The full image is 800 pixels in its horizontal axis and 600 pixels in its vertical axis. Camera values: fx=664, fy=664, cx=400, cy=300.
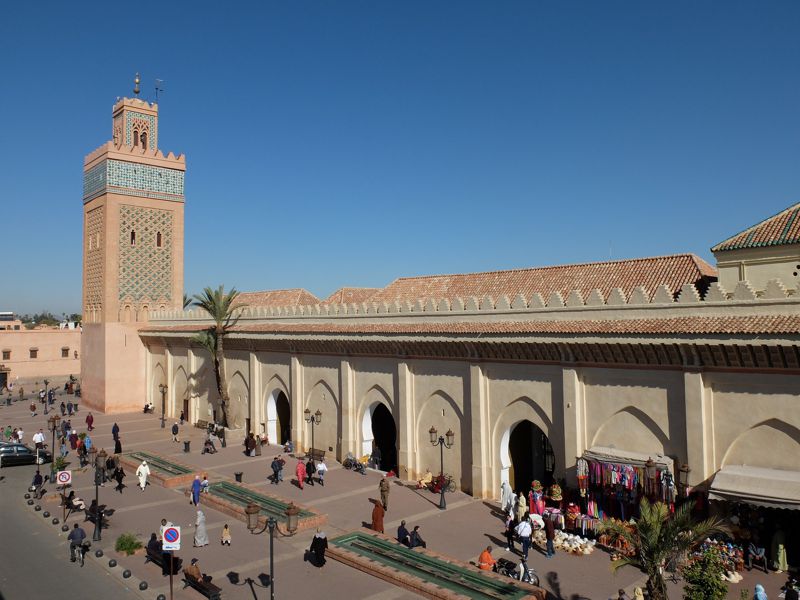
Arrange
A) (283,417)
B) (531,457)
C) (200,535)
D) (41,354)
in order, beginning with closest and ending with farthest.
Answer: (200,535), (531,457), (283,417), (41,354)

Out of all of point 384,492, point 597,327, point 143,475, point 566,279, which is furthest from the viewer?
point 566,279

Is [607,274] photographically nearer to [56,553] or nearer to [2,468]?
[56,553]

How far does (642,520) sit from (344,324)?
12959 millimetres

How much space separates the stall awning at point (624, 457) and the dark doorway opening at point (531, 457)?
149 inches

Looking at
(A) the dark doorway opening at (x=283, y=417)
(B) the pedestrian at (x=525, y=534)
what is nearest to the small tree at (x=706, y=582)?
(B) the pedestrian at (x=525, y=534)

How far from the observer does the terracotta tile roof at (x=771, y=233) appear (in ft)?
45.5

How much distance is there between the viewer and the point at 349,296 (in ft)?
92.5

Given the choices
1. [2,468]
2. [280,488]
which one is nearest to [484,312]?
[280,488]

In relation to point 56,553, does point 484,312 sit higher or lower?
higher

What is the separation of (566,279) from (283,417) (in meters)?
13.0

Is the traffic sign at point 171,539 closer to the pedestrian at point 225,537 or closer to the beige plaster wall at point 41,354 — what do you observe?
the pedestrian at point 225,537

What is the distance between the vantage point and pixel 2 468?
2116cm

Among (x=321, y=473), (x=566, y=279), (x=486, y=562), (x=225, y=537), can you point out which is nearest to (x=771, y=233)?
(x=566, y=279)

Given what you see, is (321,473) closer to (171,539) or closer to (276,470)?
(276,470)
